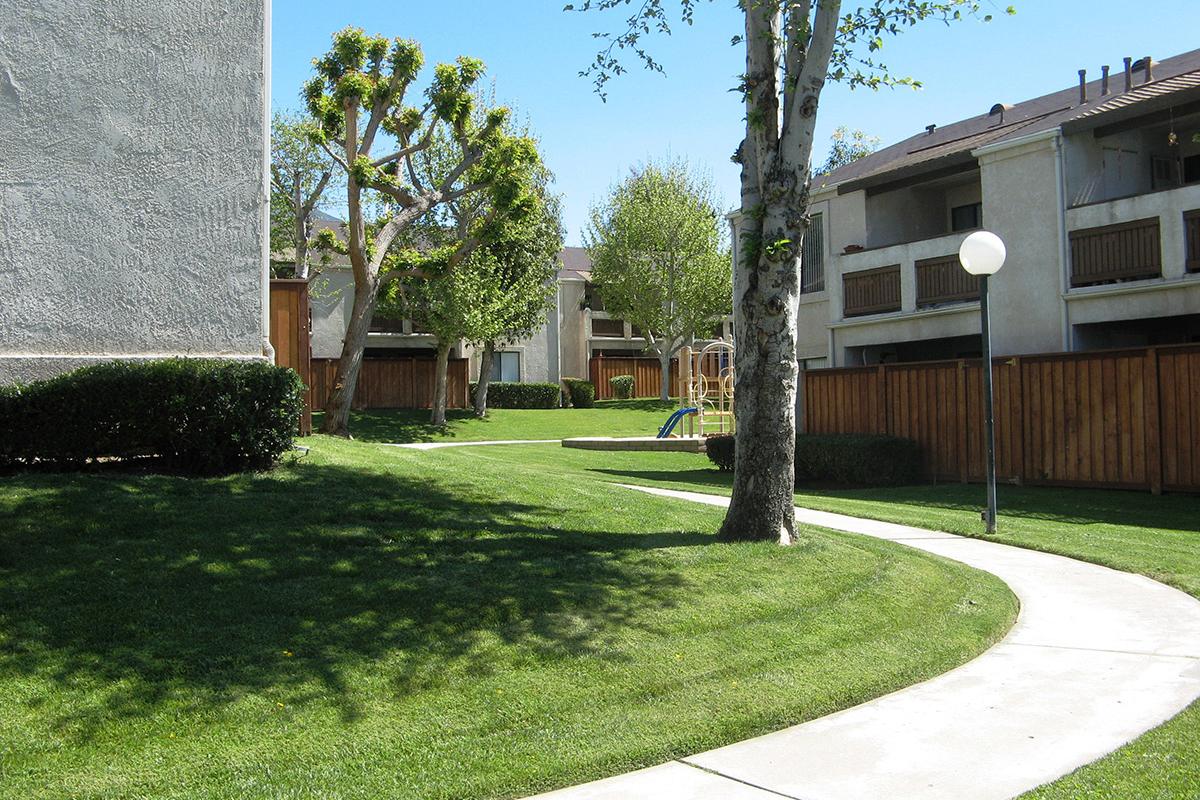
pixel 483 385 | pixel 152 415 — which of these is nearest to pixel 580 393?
pixel 483 385

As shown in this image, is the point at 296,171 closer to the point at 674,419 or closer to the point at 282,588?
the point at 674,419

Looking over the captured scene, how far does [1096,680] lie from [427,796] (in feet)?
13.3

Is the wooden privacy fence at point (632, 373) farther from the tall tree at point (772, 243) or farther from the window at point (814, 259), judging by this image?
the tall tree at point (772, 243)

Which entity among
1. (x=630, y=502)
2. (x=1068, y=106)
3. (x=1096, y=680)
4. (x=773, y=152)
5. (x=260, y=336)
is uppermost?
(x=1068, y=106)

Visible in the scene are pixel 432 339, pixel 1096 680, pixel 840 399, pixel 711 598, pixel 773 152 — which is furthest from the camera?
pixel 432 339

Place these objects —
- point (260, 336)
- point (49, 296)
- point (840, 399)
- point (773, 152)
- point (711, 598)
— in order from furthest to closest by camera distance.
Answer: point (840, 399), point (260, 336), point (49, 296), point (773, 152), point (711, 598)

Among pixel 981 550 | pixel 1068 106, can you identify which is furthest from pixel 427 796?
pixel 1068 106

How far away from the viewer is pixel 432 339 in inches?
1731

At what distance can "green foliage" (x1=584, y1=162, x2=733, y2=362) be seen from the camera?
45438 millimetres

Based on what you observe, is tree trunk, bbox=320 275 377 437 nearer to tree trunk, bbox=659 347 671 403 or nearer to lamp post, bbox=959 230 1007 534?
lamp post, bbox=959 230 1007 534

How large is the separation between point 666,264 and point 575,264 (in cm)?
1137

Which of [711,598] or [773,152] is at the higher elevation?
[773,152]

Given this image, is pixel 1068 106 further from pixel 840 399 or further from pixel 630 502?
pixel 630 502

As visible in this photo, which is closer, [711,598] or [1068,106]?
[711,598]
